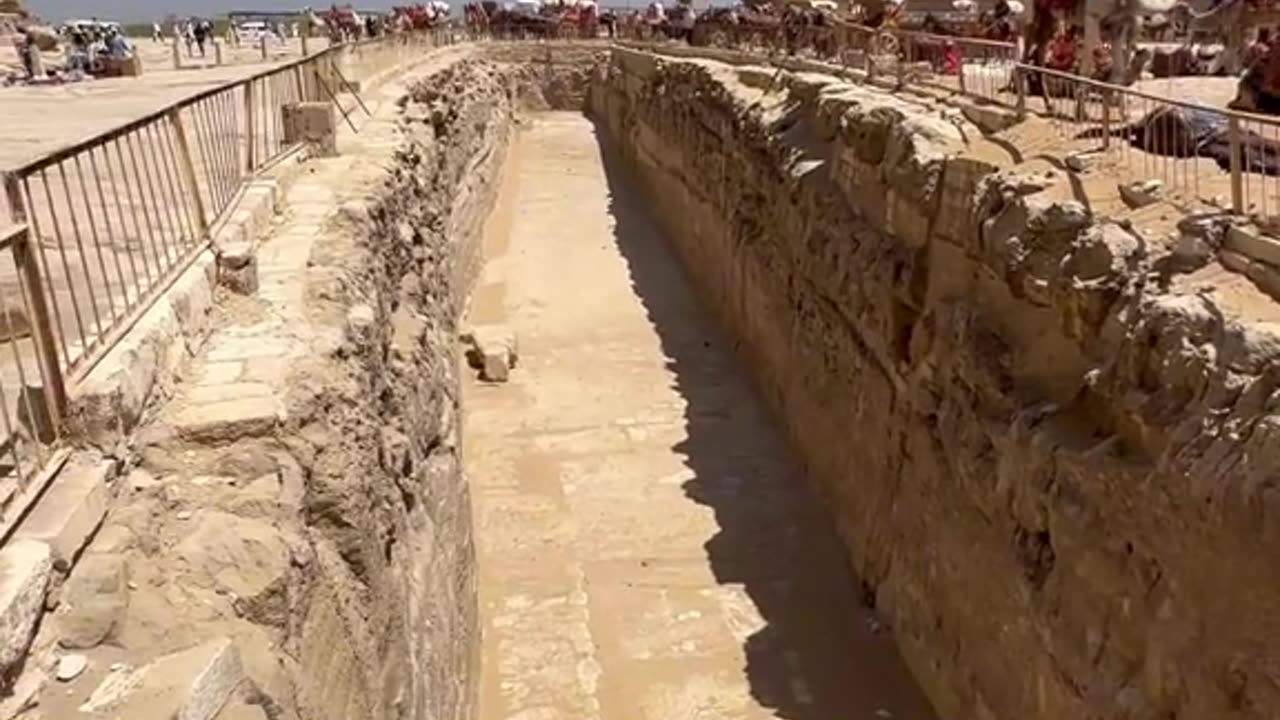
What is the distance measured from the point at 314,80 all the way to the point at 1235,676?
12431 millimetres

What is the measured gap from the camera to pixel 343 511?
547 cm

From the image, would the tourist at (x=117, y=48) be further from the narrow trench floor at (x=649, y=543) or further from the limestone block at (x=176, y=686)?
the limestone block at (x=176, y=686)

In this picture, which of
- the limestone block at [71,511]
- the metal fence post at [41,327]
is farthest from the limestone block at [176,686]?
the metal fence post at [41,327]

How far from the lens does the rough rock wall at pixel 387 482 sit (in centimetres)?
532

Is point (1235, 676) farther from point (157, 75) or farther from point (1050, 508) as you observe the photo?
point (157, 75)

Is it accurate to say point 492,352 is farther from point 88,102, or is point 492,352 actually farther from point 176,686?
point 176,686

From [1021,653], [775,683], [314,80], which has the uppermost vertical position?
[314,80]

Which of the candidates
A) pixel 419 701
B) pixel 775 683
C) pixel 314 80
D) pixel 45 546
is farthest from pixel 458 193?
pixel 45 546

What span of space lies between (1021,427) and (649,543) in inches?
203

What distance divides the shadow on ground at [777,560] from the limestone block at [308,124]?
5.31 meters

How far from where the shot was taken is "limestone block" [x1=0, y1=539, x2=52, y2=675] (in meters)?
3.52

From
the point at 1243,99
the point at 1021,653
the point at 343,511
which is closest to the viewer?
the point at 343,511

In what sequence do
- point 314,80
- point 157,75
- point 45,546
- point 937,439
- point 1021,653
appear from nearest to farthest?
point 45,546, point 1021,653, point 937,439, point 314,80, point 157,75

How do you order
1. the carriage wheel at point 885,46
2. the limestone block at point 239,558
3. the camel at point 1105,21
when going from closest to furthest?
the limestone block at point 239,558, the camel at point 1105,21, the carriage wheel at point 885,46
